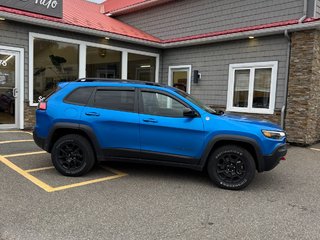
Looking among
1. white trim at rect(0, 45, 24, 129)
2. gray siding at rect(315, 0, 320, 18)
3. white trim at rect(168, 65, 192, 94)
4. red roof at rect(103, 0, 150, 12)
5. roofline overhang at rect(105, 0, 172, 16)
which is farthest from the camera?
red roof at rect(103, 0, 150, 12)

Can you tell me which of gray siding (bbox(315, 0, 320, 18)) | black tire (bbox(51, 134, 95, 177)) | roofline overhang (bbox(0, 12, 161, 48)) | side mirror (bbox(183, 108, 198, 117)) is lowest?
black tire (bbox(51, 134, 95, 177))

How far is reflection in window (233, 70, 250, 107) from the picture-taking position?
34.8ft

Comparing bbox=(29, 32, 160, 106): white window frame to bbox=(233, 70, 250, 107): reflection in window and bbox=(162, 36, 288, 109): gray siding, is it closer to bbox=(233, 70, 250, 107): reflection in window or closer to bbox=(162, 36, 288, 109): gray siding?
bbox=(162, 36, 288, 109): gray siding

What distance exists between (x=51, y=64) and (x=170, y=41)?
5.01 metres

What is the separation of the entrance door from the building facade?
0.03 meters

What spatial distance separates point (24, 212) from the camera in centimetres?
390

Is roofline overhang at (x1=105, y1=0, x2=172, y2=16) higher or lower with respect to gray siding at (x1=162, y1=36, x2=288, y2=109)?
higher

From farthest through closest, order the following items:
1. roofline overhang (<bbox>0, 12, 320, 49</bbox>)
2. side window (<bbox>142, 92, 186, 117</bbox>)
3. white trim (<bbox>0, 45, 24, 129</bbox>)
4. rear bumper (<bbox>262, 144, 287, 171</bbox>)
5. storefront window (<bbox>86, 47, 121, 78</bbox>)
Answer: storefront window (<bbox>86, 47, 121, 78</bbox>)
white trim (<bbox>0, 45, 24, 129</bbox>)
roofline overhang (<bbox>0, 12, 320, 49</bbox>)
side window (<bbox>142, 92, 186, 117</bbox>)
rear bumper (<bbox>262, 144, 287, 171</bbox>)

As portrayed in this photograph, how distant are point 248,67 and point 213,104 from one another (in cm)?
199

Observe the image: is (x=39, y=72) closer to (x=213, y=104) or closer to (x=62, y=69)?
(x=62, y=69)

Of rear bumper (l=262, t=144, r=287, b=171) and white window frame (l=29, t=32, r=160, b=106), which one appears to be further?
white window frame (l=29, t=32, r=160, b=106)

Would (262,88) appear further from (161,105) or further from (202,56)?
(161,105)

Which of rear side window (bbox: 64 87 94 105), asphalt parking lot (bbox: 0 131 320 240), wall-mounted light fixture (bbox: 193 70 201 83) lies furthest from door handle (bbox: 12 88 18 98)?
wall-mounted light fixture (bbox: 193 70 201 83)

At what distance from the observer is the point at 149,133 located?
17.2 feet
